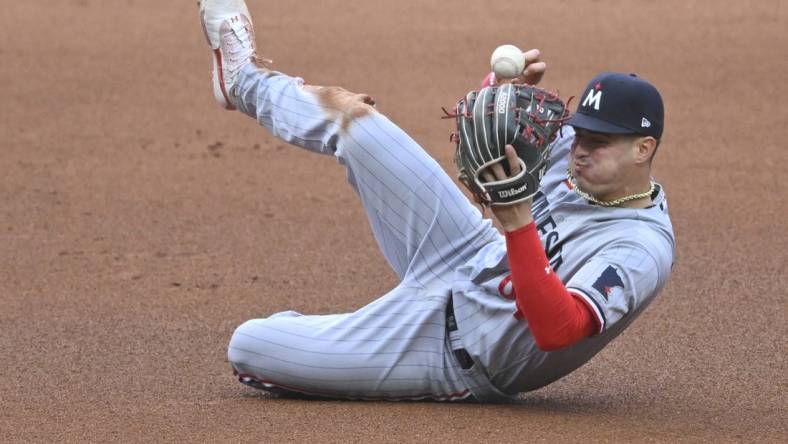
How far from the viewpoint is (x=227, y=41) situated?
418 cm

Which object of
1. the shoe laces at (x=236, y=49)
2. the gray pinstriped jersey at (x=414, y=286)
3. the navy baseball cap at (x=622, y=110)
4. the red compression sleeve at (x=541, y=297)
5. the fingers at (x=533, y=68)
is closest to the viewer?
the red compression sleeve at (x=541, y=297)

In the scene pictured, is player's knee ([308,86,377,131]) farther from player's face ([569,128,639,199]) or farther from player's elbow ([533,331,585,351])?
player's elbow ([533,331,585,351])

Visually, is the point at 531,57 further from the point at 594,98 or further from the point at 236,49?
the point at 236,49

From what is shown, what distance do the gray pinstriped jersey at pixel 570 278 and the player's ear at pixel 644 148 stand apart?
148 millimetres

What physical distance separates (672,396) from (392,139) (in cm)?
120

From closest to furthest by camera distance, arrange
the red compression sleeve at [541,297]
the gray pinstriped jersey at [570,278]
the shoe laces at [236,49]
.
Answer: the red compression sleeve at [541,297] → the gray pinstriped jersey at [570,278] → the shoe laces at [236,49]

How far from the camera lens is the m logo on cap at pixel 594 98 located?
143 inches

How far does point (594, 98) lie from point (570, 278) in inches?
20.0

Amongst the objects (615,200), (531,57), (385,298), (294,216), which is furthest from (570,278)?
(294,216)

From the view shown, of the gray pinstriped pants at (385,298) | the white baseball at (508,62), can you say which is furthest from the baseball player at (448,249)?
the white baseball at (508,62)

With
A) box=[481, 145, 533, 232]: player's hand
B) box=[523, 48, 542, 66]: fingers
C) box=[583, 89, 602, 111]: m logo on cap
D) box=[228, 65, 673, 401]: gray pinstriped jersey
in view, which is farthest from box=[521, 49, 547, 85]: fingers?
box=[481, 145, 533, 232]: player's hand

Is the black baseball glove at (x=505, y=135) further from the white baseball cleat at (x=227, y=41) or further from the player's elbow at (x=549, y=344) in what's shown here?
the white baseball cleat at (x=227, y=41)

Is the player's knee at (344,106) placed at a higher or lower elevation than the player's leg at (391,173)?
higher

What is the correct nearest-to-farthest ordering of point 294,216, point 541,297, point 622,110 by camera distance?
point 541,297 → point 622,110 → point 294,216
